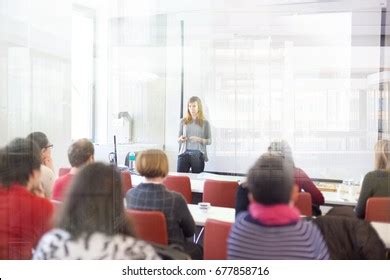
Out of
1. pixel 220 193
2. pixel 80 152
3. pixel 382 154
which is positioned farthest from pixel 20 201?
pixel 382 154

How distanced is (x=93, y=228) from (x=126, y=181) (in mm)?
270

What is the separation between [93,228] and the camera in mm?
1510

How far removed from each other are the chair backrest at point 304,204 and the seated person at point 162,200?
1.67 feet

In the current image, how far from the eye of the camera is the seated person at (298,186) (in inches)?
64.5

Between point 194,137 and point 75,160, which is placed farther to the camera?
point 194,137

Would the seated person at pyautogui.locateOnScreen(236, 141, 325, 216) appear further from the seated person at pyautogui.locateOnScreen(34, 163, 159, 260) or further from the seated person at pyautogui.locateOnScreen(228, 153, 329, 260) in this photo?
the seated person at pyautogui.locateOnScreen(34, 163, 159, 260)

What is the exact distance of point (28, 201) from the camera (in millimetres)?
1632

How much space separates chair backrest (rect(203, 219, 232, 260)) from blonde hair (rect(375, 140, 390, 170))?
34.9 inches

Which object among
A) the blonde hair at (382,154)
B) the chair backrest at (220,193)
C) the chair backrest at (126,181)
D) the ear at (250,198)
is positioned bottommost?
the chair backrest at (220,193)

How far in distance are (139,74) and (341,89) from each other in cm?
115

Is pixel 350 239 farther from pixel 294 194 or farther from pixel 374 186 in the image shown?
pixel 374 186

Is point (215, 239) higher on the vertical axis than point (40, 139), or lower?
lower

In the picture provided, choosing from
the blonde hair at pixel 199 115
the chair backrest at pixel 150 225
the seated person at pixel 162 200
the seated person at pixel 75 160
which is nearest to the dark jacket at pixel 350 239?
the seated person at pixel 162 200

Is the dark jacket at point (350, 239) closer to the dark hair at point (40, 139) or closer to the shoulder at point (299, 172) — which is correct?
the shoulder at point (299, 172)
